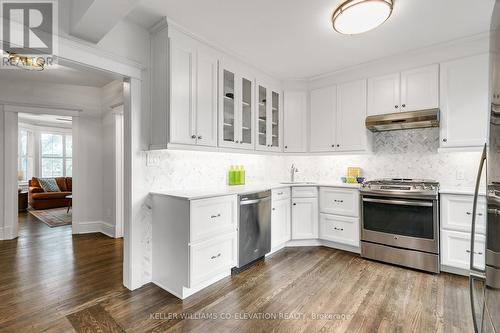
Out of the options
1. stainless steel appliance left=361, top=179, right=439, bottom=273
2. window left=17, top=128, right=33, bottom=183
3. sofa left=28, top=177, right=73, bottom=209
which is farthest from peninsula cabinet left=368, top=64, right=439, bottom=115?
window left=17, top=128, right=33, bottom=183

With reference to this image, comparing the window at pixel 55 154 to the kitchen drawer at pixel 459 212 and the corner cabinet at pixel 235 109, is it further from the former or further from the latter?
the kitchen drawer at pixel 459 212

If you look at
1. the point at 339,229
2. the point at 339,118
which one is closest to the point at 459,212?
the point at 339,229

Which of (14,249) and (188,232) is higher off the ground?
(188,232)

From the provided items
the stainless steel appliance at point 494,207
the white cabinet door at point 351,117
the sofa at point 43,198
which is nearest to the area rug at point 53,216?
the sofa at point 43,198

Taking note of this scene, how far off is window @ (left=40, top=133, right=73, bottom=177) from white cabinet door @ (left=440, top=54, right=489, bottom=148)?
30.1 feet

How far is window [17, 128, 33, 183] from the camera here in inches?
283

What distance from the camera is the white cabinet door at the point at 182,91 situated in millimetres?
2430

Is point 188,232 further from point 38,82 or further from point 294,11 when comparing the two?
point 38,82

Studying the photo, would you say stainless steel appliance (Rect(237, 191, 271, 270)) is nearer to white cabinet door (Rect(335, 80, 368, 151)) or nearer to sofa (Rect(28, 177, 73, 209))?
white cabinet door (Rect(335, 80, 368, 151))

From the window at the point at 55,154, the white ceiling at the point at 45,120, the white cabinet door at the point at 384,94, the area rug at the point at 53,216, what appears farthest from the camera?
the window at the point at 55,154

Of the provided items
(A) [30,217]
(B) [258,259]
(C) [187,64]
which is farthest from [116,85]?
(A) [30,217]

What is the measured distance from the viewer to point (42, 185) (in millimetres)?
6820

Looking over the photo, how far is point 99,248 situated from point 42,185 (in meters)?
4.72

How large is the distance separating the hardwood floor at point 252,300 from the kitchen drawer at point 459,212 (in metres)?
0.55
